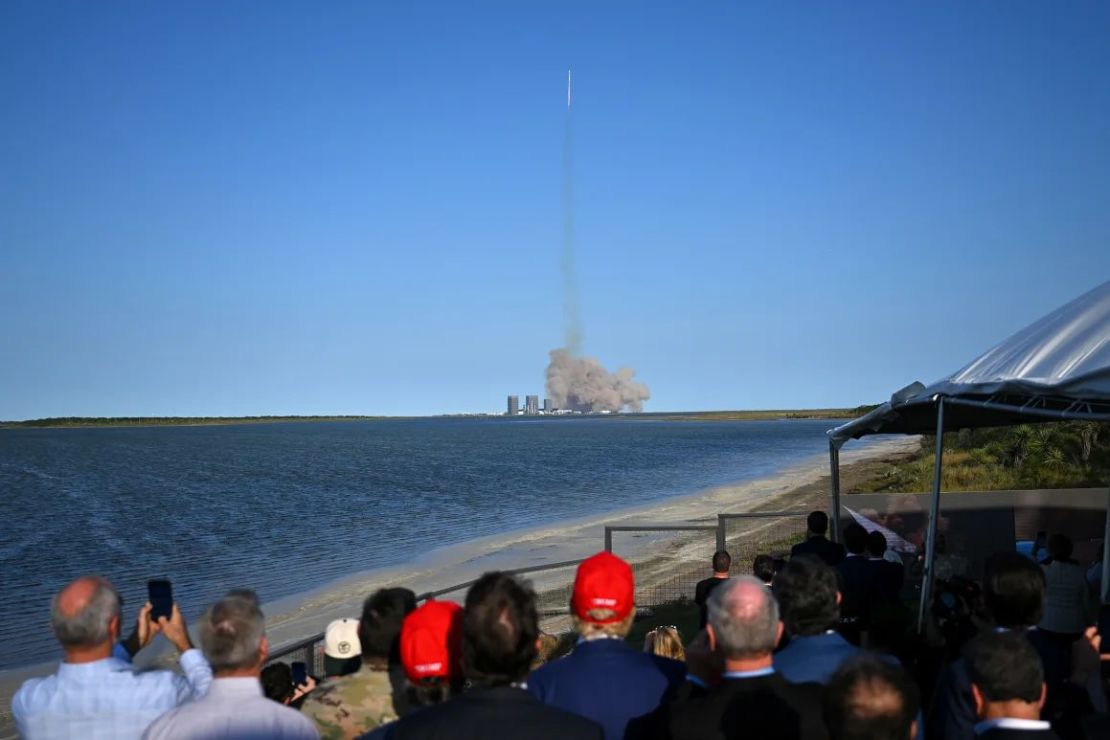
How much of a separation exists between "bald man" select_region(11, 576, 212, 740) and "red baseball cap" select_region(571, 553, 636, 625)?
1.52 meters

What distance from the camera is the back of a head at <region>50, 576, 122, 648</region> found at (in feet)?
12.3

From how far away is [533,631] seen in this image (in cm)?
342

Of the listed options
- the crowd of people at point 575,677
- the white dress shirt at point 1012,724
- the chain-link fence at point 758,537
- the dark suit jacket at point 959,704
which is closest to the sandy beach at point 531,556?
the chain-link fence at point 758,537

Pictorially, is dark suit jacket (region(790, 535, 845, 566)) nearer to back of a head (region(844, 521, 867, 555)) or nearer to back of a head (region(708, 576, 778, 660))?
back of a head (region(844, 521, 867, 555))

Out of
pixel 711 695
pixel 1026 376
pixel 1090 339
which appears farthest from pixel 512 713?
pixel 1090 339

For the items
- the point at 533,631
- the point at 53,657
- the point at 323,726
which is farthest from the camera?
the point at 53,657

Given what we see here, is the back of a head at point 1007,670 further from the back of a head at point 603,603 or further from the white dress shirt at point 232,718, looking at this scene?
the white dress shirt at point 232,718

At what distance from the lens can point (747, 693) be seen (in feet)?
11.2

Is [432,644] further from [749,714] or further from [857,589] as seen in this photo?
[857,589]

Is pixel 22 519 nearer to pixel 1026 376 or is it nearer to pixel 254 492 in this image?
pixel 254 492

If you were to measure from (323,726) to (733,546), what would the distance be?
19868 millimetres

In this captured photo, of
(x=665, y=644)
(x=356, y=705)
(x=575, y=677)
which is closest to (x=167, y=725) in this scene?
(x=356, y=705)

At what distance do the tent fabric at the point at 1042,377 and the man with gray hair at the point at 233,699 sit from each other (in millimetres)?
6482

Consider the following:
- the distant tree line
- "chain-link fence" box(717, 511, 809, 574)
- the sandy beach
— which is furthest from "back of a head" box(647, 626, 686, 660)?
the distant tree line
